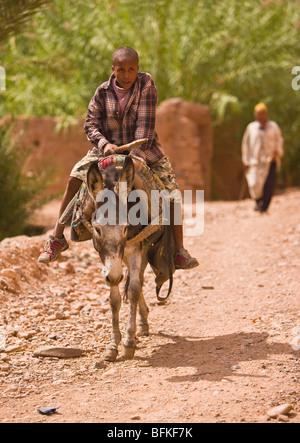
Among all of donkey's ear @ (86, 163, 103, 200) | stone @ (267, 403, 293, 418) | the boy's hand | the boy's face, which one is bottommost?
stone @ (267, 403, 293, 418)

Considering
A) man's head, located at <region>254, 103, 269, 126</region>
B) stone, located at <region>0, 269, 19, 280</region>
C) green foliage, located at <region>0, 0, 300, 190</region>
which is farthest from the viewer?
green foliage, located at <region>0, 0, 300, 190</region>

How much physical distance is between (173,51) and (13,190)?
6512 millimetres

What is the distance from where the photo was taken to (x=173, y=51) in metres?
14.8

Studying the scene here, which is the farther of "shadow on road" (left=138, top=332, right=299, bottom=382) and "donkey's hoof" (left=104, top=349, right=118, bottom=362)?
"donkey's hoof" (left=104, top=349, right=118, bottom=362)

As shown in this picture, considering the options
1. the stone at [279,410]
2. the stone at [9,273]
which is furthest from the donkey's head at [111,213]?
the stone at [9,273]

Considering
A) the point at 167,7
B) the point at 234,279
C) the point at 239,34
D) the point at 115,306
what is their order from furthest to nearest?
the point at 239,34 → the point at 167,7 → the point at 234,279 → the point at 115,306

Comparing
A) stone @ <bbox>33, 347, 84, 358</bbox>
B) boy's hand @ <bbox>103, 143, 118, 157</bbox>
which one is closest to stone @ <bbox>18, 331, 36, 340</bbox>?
stone @ <bbox>33, 347, 84, 358</bbox>

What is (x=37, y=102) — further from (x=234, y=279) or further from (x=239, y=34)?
(x=234, y=279)

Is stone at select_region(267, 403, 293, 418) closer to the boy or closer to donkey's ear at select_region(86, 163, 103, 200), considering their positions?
donkey's ear at select_region(86, 163, 103, 200)

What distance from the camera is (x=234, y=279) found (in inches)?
290

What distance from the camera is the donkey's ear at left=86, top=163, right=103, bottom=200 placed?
4504 millimetres

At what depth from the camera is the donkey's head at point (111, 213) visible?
4445mm
